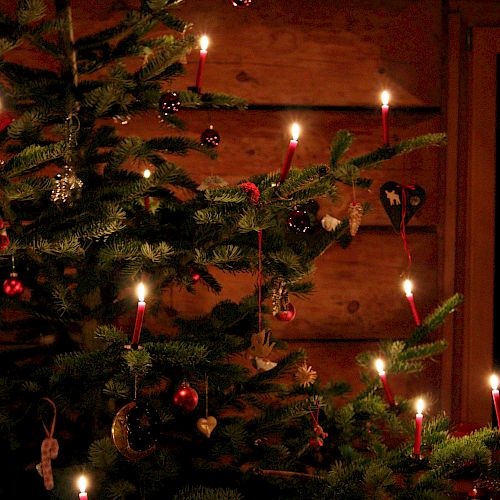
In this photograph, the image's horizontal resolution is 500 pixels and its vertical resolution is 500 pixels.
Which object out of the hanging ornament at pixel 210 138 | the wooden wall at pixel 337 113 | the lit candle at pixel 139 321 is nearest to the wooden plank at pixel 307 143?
the wooden wall at pixel 337 113

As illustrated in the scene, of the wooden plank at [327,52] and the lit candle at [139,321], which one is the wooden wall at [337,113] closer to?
the wooden plank at [327,52]

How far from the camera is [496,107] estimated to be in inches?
79.7

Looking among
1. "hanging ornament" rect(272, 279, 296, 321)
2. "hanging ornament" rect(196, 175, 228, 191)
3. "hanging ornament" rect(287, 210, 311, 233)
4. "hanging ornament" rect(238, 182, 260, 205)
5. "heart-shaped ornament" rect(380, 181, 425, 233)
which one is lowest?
"hanging ornament" rect(272, 279, 296, 321)

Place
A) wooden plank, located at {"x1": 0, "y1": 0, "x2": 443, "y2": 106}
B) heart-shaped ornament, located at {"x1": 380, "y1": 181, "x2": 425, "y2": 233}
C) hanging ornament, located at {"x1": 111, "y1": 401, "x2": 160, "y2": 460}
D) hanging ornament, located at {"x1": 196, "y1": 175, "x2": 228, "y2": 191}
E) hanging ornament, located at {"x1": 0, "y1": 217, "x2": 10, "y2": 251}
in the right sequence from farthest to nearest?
wooden plank, located at {"x1": 0, "y1": 0, "x2": 443, "y2": 106}
heart-shaped ornament, located at {"x1": 380, "y1": 181, "x2": 425, "y2": 233}
hanging ornament, located at {"x1": 196, "y1": 175, "x2": 228, "y2": 191}
hanging ornament, located at {"x1": 111, "y1": 401, "x2": 160, "y2": 460}
hanging ornament, located at {"x1": 0, "y1": 217, "x2": 10, "y2": 251}

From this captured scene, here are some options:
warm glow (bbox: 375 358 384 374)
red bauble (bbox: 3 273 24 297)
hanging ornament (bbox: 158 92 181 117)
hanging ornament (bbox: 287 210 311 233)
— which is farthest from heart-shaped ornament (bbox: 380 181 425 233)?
red bauble (bbox: 3 273 24 297)

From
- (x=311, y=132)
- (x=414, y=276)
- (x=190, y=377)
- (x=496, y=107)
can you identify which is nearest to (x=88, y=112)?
(x=190, y=377)

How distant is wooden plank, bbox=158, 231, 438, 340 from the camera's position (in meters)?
2.05

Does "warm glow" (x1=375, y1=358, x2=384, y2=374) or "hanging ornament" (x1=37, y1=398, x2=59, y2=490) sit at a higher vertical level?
"warm glow" (x1=375, y1=358, x2=384, y2=374)

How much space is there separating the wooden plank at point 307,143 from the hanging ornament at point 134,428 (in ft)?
2.88

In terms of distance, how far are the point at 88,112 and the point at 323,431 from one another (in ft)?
2.96

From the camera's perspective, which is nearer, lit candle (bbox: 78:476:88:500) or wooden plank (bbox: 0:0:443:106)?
lit candle (bbox: 78:476:88:500)

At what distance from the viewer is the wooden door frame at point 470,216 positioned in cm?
201

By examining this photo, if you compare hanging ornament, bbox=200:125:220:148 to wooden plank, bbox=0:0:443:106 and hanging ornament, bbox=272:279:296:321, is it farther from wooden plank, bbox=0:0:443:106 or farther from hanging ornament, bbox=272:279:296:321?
wooden plank, bbox=0:0:443:106

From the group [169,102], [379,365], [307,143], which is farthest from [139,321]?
[307,143]
